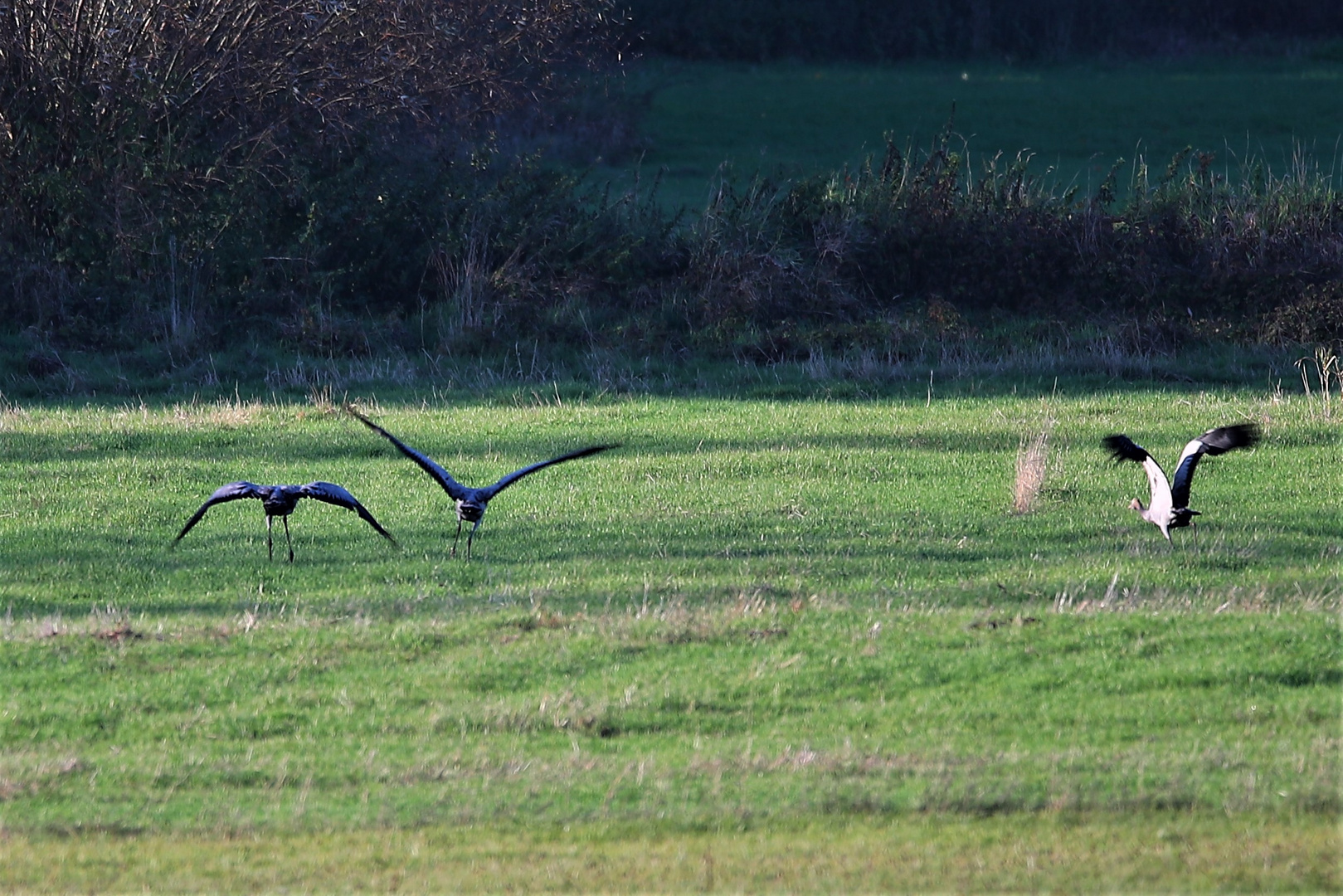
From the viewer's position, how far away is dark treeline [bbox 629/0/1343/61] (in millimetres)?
46719

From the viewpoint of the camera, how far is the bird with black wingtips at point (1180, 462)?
28.0 ft

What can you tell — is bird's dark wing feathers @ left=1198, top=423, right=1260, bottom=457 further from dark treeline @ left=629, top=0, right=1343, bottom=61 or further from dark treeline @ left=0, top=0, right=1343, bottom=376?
dark treeline @ left=629, top=0, right=1343, bottom=61

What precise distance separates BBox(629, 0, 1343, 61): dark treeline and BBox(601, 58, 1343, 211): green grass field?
4.60ft

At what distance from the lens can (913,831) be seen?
17.6 ft

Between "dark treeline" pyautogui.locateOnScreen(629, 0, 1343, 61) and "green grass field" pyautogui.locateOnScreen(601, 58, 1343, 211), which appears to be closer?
"green grass field" pyautogui.locateOnScreen(601, 58, 1343, 211)

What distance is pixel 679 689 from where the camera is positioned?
22.1 feet

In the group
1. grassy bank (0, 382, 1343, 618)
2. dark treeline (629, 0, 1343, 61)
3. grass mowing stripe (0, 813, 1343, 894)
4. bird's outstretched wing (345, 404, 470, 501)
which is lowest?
grass mowing stripe (0, 813, 1343, 894)

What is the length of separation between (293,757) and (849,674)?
247 centimetres

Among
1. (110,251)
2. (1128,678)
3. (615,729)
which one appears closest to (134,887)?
(615,729)

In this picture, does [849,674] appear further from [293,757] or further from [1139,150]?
[1139,150]

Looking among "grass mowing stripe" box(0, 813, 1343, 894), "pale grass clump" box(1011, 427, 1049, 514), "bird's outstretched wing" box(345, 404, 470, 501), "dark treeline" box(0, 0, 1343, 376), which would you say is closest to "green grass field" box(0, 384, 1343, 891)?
"grass mowing stripe" box(0, 813, 1343, 894)

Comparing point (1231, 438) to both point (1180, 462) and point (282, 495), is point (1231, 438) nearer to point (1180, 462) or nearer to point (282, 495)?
point (1180, 462)

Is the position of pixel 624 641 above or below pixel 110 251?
below

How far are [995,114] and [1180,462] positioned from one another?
30.9m
